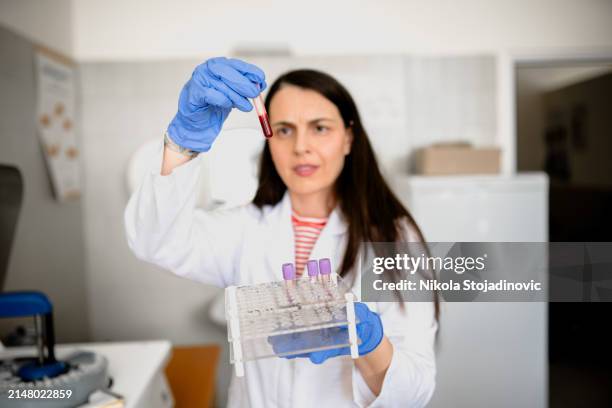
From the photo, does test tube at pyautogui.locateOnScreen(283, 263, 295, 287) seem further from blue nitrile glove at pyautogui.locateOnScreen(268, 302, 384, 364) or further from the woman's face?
the woman's face

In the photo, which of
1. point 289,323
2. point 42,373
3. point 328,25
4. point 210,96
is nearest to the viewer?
point 289,323

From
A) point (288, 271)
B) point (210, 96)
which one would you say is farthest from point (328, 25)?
point (288, 271)

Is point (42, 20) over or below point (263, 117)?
over

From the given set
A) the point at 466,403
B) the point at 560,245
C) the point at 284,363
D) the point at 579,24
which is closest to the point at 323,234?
the point at 284,363

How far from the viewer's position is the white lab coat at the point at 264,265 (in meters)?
0.70

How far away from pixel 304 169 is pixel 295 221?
13 centimetres

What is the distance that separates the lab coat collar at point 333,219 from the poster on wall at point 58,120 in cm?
122

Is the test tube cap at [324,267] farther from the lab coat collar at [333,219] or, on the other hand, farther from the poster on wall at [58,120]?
the poster on wall at [58,120]

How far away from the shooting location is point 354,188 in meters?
0.90

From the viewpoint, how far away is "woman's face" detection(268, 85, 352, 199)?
0.78 m

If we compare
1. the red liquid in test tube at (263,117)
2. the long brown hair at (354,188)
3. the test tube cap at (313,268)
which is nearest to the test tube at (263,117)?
the red liquid in test tube at (263,117)

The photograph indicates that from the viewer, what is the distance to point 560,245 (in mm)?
729

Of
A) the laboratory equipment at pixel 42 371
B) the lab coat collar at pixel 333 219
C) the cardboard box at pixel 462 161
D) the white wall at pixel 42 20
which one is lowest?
the laboratory equipment at pixel 42 371

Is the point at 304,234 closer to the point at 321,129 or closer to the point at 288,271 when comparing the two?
the point at 321,129
